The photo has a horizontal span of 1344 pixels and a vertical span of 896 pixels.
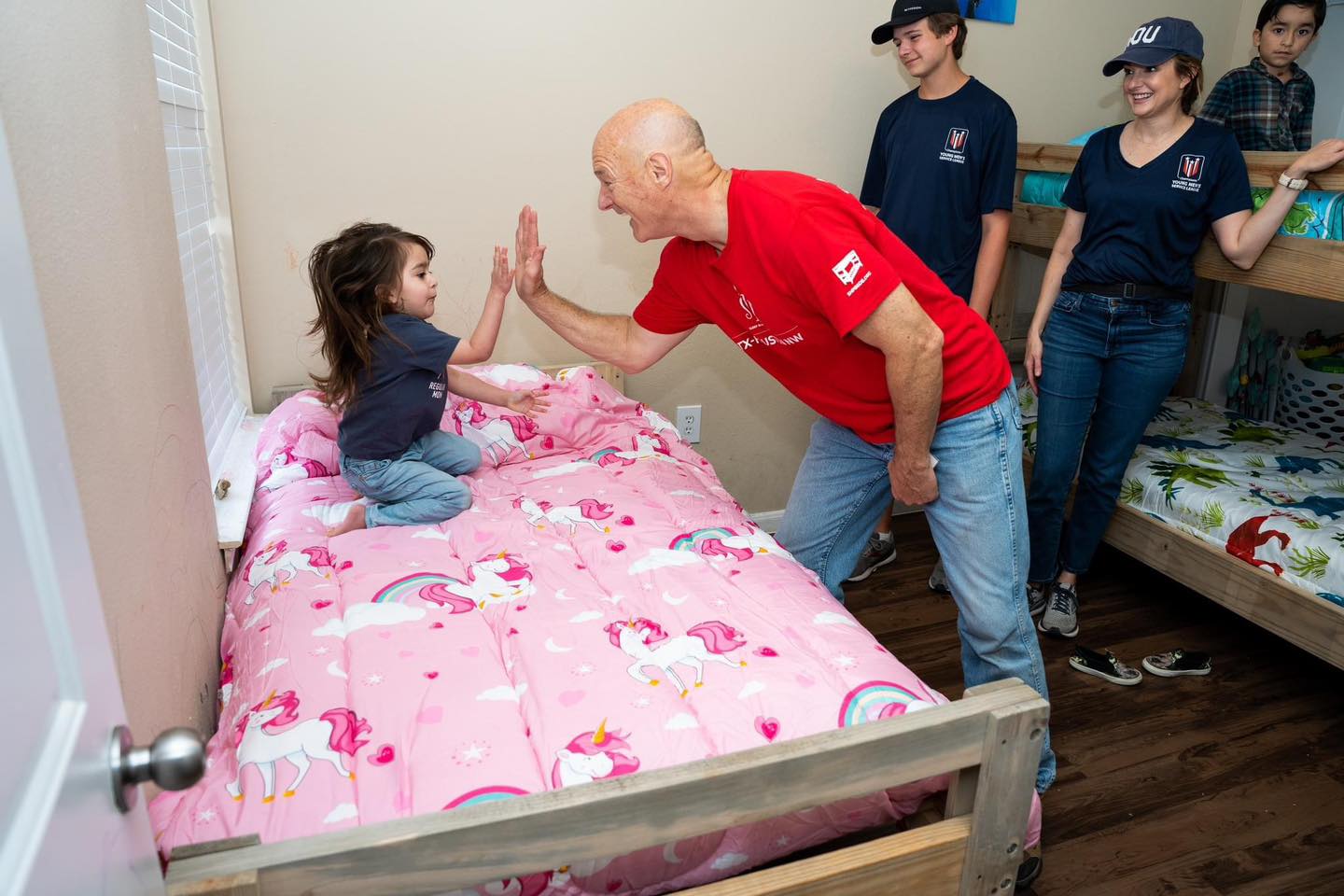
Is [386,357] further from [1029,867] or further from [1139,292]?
[1139,292]

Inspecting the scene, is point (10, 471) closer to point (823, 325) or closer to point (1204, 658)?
point (823, 325)

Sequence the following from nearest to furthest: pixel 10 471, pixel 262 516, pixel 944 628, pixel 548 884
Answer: pixel 10 471
pixel 548 884
pixel 262 516
pixel 944 628

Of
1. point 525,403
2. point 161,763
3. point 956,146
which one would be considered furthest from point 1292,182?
point 161,763

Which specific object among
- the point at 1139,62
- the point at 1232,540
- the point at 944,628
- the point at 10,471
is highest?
the point at 1139,62

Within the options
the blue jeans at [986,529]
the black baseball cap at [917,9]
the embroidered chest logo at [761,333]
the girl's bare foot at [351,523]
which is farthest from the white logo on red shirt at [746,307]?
the black baseball cap at [917,9]

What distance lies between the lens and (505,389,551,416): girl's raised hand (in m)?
2.42

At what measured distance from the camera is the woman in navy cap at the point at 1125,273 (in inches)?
88.5

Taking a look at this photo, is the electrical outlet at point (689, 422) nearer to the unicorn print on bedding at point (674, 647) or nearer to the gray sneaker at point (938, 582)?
the gray sneaker at point (938, 582)

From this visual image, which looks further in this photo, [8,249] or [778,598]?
[778,598]

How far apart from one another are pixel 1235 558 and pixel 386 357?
2.13 m

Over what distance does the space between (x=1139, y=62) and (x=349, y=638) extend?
6.85ft

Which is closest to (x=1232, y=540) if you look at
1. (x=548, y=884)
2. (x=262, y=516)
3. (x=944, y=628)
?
(x=944, y=628)

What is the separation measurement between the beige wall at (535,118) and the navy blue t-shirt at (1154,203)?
0.85 metres

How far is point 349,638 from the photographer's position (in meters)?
1.63
